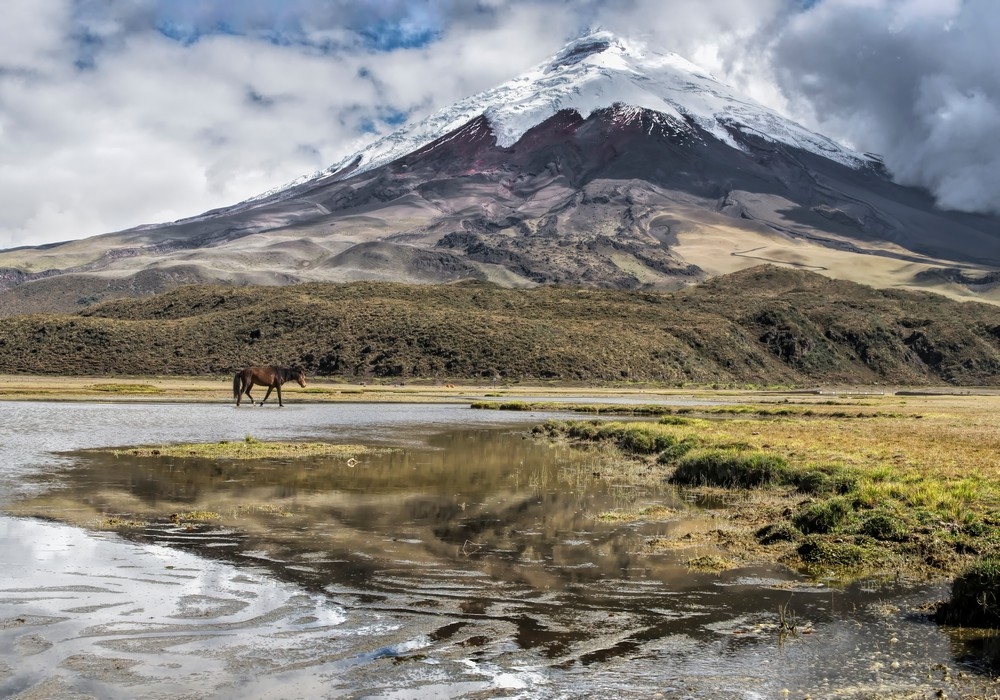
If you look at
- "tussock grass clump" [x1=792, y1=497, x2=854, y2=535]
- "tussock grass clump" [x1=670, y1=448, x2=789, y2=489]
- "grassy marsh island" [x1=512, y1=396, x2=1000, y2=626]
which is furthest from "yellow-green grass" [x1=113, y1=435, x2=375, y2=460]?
"tussock grass clump" [x1=792, y1=497, x2=854, y2=535]

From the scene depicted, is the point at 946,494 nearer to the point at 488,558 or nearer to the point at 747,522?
the point at 747,522

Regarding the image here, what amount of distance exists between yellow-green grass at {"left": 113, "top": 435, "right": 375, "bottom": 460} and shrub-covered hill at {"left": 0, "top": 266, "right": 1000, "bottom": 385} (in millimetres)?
72628

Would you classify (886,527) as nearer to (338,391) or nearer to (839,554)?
(839,554)

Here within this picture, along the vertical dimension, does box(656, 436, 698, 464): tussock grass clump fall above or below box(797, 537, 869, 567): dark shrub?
above

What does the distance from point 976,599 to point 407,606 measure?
754 centimetres

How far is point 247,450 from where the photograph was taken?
3209cm

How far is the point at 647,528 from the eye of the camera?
19.9 meters

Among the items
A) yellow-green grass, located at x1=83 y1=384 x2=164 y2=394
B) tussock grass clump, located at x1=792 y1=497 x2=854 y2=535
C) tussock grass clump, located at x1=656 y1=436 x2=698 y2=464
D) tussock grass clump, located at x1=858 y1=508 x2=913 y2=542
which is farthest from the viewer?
yellow-green grass, located at x1=83 y1=384 x2=164 y2=394

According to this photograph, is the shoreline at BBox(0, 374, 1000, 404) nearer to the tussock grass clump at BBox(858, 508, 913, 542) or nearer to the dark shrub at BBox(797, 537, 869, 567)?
the tussock grass clump at BBox(858, 508, 913, 542)

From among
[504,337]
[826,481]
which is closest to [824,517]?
[826,481]

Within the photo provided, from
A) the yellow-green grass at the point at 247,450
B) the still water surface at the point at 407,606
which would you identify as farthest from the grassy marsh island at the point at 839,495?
the yellow-green grass at the point at 247,450

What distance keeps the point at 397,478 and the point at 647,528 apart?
903 centimetres

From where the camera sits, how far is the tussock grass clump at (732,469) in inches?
1022

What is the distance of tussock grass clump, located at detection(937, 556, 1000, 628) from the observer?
1266cm
